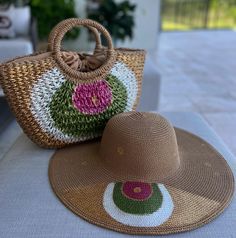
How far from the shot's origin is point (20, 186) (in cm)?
79

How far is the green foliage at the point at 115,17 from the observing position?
356cm

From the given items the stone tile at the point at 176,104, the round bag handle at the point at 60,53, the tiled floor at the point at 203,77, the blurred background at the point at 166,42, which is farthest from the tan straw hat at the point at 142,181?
the stone tile at the point at 176,104

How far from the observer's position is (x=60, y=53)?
0.86 meters

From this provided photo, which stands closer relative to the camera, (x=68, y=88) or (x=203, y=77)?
(x=68, y=88)

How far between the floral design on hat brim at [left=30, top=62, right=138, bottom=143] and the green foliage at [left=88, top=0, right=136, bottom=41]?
2745mm

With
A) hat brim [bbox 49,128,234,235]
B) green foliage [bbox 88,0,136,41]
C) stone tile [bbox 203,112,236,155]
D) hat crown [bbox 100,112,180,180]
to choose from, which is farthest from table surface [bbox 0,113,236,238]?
green foliage [bbox 88,0,136,41]

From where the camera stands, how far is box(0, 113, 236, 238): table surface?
2.12ft

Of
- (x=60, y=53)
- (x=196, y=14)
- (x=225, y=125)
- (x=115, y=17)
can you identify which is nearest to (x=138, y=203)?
(x=60, y=53)

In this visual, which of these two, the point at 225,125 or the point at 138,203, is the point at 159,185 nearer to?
the point at 138,203

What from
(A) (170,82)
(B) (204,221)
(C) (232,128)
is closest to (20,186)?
(B) (204,221)

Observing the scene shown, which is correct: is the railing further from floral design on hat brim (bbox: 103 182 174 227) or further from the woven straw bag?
floral design on hat brim (bbox: 103 182 174 227)

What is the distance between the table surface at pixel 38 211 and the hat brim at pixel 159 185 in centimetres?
2

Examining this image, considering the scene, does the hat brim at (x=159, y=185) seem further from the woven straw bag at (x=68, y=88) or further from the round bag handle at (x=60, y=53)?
the round bag handle at (x=60, y=53)

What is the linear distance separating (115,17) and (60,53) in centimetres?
289
